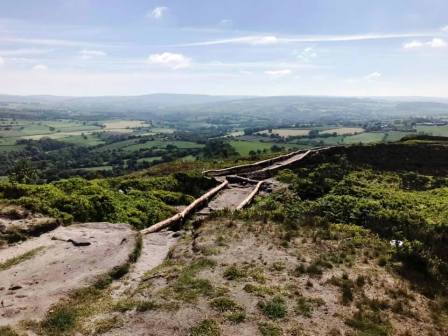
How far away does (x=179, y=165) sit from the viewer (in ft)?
157

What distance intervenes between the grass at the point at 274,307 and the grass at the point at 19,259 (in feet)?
31.4

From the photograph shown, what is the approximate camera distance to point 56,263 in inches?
666

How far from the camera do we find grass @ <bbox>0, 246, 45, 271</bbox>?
54.3ft

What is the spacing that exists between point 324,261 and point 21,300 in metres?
11.1

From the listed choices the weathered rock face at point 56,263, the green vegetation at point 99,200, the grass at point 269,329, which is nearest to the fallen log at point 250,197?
the green vegetation at point 99,200

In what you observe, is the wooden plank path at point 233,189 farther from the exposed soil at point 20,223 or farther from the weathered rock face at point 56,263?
the exposed soil at point 20,223

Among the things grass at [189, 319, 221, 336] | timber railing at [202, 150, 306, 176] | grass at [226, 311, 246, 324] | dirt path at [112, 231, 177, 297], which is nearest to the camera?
grass at [189, 319, 221, 336]

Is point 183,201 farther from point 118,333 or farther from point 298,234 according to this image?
point 118,333

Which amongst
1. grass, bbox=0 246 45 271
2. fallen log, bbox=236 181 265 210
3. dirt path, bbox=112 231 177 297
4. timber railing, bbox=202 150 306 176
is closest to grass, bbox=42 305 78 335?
dirt path, bbox=112 231 177 297

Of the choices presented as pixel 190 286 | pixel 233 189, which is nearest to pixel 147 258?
pixel 190 286

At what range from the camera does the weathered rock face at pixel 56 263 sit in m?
14.0

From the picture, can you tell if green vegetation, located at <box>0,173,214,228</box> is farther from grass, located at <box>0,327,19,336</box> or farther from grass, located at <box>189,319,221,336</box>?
grass, located at <box>189,319,221,336</box>

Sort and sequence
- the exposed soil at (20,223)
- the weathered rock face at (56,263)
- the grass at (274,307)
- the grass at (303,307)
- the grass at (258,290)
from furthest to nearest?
the exposed soil at (20,223)
the grass at (258,290)
the weathered rock face at (56,263)
the grass at (303,307)
the grass at (274,307)

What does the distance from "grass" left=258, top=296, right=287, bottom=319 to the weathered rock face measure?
6253 mm
